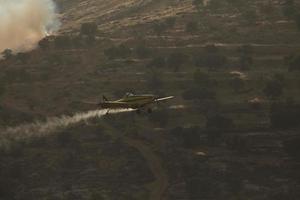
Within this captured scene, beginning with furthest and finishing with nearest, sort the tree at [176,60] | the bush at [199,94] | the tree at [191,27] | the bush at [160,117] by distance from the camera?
the tree at [191,27] → the tree at [176,60] → the bush at [199,94] → the bush at [160,117]

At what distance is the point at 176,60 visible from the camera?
139m

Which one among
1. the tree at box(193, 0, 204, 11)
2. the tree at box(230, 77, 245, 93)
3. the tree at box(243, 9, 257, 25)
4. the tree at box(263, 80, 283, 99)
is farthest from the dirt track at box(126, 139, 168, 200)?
the tree at box(193, 0, 204, 11)

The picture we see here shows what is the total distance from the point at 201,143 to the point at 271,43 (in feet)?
145

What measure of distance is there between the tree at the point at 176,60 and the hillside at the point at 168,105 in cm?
30

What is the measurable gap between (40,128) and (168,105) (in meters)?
24.2

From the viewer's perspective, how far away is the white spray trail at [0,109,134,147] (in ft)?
360

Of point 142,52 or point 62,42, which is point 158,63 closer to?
point 142,52

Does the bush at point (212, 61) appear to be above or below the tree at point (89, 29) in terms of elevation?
below

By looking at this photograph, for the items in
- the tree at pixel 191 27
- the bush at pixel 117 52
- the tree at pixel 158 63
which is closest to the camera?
the tree at pixel 158 63

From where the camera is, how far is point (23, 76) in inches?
5320

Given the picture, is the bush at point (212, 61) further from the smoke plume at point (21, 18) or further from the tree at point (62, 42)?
the smoke plume at point (21, 18)

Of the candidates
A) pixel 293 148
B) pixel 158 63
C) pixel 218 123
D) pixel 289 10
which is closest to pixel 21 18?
pixel 218 123

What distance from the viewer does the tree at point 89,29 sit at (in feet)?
522

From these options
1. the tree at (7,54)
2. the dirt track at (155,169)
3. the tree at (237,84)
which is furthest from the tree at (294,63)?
the tree at (7,54)
